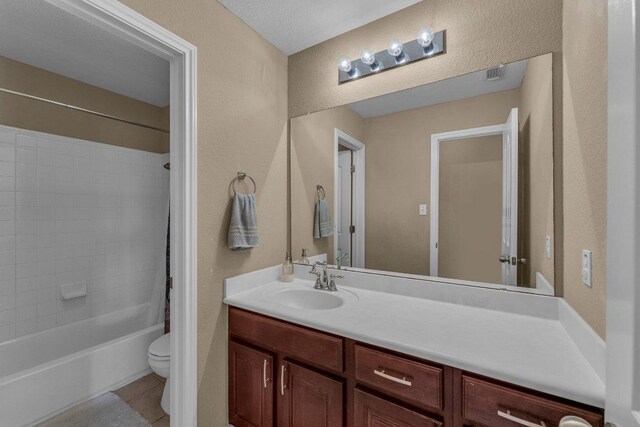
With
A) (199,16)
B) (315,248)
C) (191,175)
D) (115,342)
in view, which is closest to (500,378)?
(315,248)

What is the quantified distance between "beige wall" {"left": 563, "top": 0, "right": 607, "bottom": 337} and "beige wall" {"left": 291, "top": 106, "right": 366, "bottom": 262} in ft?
3.86

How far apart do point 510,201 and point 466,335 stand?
27.9 inches

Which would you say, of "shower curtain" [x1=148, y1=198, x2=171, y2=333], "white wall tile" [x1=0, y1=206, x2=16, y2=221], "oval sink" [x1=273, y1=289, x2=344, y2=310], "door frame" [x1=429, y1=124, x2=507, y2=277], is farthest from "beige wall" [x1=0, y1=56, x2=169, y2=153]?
"door frame" [x1=429, y1=124, x2=507, y2=277]

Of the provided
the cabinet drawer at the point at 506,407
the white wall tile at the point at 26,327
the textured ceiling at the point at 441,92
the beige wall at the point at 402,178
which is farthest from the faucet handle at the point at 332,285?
the white wall tile at the point at 26,327

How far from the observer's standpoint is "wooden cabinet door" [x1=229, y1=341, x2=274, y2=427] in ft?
4.58

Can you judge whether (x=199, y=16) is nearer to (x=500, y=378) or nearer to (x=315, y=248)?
(x=315, y=248)

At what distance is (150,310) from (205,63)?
98.8 inches

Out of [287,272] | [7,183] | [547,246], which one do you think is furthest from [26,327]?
[547,246]

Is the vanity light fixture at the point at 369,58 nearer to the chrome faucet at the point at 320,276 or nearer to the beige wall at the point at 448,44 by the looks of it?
the beige wall at the point at 448,44

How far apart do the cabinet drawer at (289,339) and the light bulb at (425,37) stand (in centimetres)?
157

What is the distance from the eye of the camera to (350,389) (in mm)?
1143

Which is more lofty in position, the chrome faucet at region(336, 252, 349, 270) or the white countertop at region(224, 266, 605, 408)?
the chrome faucet at region(336, 252, 349, 270)

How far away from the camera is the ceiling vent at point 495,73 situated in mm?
1345

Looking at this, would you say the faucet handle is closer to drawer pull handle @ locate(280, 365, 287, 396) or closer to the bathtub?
drawer pull handle @ locate(280, 365, 287, 396)
